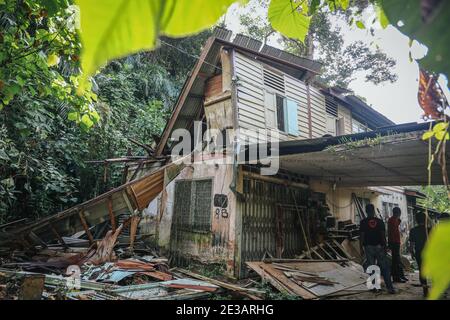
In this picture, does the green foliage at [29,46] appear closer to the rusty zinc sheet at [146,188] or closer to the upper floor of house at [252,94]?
the rusty zinc sheet at [146,188]

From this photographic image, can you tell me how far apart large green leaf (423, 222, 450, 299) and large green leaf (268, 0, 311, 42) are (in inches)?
41.9

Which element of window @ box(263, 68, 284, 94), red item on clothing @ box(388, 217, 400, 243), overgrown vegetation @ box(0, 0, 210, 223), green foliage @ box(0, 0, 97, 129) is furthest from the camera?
window @ box(263, 68, 284, 94)

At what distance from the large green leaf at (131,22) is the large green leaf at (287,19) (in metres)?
0.88

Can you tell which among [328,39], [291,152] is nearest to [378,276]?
[291,152]

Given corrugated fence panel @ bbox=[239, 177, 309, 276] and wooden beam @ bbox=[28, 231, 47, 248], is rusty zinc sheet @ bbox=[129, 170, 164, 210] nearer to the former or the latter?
corrugated fence panel @ bbox=[239, 177, 309, 276]

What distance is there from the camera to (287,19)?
124 centimetres

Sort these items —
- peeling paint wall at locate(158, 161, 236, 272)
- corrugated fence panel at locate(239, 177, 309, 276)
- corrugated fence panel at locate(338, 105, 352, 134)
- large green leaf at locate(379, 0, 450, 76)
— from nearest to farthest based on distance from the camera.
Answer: large green leaf at locate(379, 0, 450, 76)
peeling paint wall at locate(158, 161, 236, 272)
corrugated fence panel at locate(239, 177, 309, 276)
corrugated fence panel at locate(338, 105, 352, 134)

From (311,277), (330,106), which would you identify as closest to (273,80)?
(330,106)

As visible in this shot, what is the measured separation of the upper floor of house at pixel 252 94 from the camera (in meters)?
8.35

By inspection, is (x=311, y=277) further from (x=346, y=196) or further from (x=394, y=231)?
(x=346, y=196)

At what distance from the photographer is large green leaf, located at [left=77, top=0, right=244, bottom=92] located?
0.30m

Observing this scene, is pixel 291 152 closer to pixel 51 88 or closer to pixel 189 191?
pixel 189 191

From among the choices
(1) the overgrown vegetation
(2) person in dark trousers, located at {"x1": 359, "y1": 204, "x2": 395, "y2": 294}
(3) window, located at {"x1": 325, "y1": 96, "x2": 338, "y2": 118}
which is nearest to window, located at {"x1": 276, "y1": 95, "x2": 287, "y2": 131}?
(3) window, located at {"x1": 325, "y1": 96, "x2": 338, "y2": 118}

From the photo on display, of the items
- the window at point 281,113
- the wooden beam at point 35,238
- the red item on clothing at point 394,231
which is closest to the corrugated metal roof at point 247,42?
the window at point 281,113
